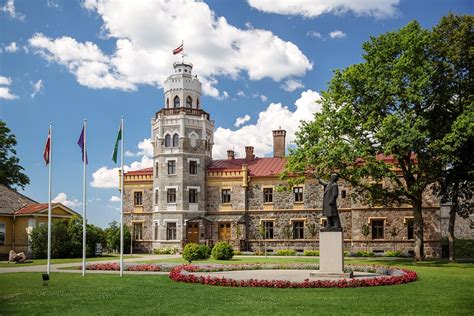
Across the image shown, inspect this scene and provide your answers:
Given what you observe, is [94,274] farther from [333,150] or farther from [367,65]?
[367,65]

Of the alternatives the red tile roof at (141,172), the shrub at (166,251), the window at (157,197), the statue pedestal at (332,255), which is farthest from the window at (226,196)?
the statue pedestal at (332,255)

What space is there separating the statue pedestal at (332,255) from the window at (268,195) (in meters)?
24.4

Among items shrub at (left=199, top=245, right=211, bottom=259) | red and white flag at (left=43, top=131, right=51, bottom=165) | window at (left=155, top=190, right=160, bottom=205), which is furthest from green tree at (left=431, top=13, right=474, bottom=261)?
window at (left=155, top=190, right=160, bottom=205)

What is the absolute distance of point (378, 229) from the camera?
4066cm

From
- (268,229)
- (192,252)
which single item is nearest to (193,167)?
(268,229)

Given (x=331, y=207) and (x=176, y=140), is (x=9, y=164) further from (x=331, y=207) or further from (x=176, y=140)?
(x=331, y=207)

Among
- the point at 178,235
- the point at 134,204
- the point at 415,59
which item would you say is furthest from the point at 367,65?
the point at 134,204

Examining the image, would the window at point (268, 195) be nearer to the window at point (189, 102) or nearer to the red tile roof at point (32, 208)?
the window at point (189, 102)

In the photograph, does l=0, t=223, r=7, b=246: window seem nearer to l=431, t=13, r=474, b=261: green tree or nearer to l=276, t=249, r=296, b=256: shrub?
l=276, t=249, r=296, b=256: shrub

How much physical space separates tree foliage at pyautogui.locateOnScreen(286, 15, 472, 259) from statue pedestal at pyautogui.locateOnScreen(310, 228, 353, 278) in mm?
9714

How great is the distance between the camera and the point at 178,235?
142ft

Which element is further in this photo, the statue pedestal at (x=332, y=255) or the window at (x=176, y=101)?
the window at (x=176, y=101)

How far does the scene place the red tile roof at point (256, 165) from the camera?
147ft

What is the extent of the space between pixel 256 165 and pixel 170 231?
31.6 ft
